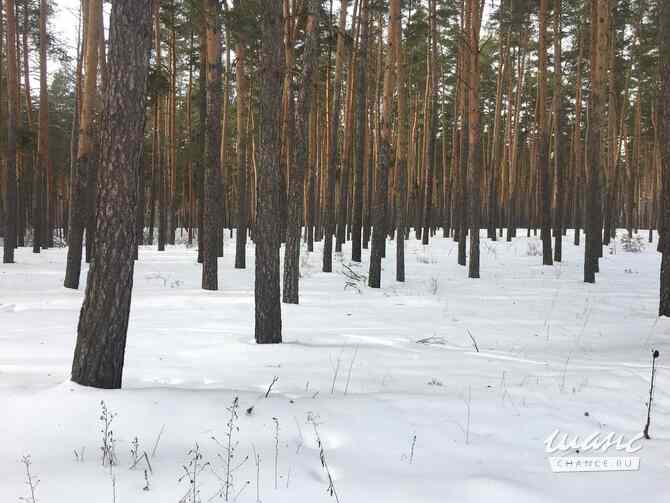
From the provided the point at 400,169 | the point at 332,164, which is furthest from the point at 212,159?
the point at 400,169

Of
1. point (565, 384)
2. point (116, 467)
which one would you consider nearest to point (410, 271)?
point (565, 384)

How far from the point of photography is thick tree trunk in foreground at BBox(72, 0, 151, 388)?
361 centimetres

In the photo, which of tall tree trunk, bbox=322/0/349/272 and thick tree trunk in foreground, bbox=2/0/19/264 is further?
thick tree trunk in foreground, bbox=2/0/19/264

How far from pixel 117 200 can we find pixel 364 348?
327 centimetres

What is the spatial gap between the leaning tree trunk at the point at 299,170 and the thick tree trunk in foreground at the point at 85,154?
4.64 meters

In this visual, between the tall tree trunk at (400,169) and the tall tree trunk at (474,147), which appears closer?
the tall tree trunk at (400,169)

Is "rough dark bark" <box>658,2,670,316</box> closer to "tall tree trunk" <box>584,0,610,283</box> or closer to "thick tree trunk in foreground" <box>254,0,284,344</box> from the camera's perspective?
"tall tree trunk" <box>584,0,610,283</box>

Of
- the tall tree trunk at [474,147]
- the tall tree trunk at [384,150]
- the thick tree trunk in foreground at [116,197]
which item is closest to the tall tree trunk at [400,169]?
the tall tree trunk at [384,150]

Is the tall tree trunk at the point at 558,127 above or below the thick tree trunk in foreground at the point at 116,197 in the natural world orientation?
above

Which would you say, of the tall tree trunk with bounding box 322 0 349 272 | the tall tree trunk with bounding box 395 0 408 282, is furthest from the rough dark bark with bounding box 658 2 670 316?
the tall tree trunk with bounding box 322 0 349 272

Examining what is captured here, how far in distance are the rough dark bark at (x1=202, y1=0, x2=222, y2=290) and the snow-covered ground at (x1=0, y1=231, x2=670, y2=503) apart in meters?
1.67

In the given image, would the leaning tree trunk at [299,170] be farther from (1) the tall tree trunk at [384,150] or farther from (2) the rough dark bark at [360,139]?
(2) the rough dark bark at [360,139]

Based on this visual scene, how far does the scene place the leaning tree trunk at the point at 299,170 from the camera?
8227 millimetres

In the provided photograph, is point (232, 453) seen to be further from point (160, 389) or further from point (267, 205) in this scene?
point (267, 205)
